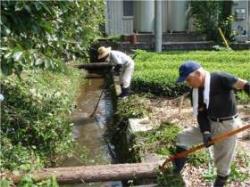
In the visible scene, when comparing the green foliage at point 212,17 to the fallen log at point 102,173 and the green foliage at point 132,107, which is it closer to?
the green foliage at point 132,107

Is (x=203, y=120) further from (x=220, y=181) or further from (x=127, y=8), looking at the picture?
(x=127, y=8)

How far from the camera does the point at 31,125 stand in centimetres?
839

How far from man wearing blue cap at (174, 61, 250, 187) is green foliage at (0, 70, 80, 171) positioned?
8.82 feet

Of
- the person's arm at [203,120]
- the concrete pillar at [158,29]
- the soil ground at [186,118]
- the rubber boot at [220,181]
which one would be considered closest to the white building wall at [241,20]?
the concrete pillar at [158,29]

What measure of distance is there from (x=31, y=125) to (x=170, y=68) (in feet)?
20.2

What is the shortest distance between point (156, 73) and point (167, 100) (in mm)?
1209

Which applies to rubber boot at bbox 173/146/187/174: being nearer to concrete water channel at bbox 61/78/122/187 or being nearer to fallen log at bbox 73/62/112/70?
concrete water channel at bbox 61/78/122/187

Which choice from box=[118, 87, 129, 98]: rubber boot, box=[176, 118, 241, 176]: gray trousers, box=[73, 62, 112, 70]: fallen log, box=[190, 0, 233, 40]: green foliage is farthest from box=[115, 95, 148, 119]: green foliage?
box=[190, 0, 233, 40]: green foliage

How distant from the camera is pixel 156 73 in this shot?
1261cm

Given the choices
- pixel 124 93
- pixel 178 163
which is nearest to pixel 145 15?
pixel 124 93

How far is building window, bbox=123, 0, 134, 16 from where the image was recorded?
22281 mm

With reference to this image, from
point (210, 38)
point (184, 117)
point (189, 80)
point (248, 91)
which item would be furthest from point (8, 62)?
point (210, 38)

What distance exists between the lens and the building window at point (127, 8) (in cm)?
2228

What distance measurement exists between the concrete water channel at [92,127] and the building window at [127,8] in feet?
21.6
